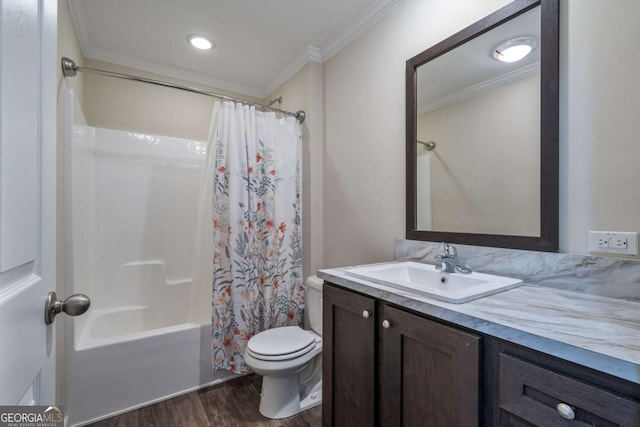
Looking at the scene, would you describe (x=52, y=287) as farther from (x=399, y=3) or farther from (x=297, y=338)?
(x=399, y=3)

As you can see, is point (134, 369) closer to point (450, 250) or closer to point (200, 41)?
point (450, 250)

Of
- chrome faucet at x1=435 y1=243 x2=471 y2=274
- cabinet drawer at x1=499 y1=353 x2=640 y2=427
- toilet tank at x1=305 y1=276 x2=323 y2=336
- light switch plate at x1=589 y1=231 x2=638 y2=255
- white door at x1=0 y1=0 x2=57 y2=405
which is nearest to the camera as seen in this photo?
white door at x1=0 y1=0 x2=57 y2=405

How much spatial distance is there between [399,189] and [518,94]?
707mm

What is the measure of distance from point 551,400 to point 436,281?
69cm

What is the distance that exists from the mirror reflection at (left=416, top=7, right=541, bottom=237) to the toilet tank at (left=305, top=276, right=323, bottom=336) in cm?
81

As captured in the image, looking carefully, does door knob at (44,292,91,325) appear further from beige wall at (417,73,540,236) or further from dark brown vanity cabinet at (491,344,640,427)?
beige wall at (417,73,540,236)

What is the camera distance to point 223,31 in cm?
208

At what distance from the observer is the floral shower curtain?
204cm

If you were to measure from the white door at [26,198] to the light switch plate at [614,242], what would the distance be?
1518 mm

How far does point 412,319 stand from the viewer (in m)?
0.97

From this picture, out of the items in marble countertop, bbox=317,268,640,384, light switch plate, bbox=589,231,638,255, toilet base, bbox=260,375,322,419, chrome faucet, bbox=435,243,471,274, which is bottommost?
toilet base, bbox=260,375,322,419

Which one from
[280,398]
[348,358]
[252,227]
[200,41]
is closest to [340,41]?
[200,41]

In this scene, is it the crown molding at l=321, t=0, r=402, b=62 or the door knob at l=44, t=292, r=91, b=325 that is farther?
the crown molding at l=321, t=0, r=402, b=62

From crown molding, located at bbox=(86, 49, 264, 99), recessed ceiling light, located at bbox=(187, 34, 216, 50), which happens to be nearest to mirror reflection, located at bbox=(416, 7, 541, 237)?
recessed ceiling light, located at bbox=(187, 34, 216, 50)
